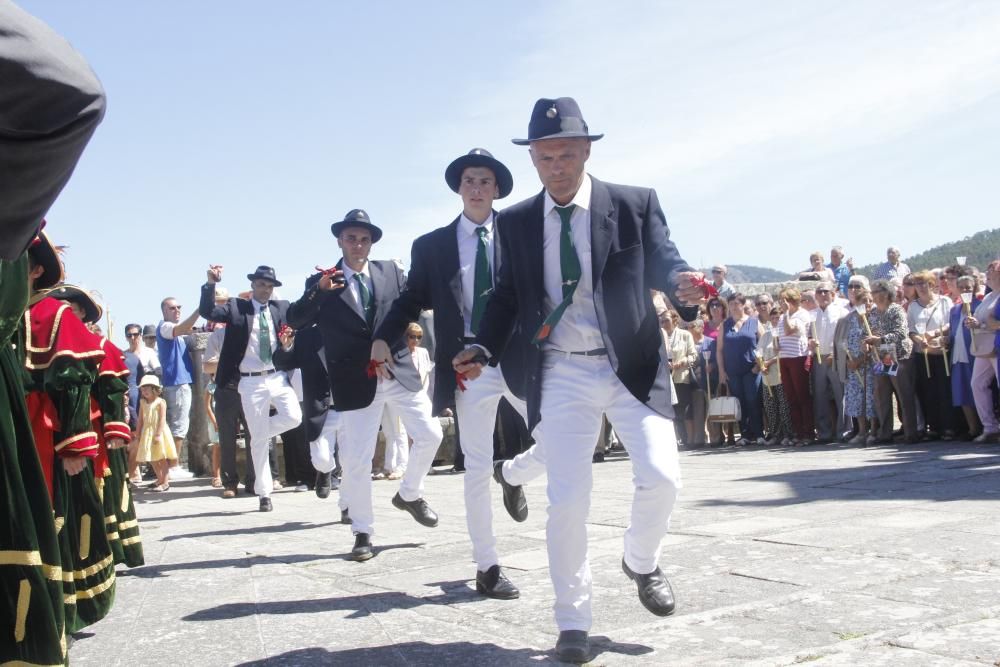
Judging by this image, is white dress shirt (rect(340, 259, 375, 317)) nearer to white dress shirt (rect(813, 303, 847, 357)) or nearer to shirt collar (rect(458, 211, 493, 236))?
shirt collar (rect(458, 211, 493, 236))

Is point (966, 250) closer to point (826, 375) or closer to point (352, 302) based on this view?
point (826, 375)

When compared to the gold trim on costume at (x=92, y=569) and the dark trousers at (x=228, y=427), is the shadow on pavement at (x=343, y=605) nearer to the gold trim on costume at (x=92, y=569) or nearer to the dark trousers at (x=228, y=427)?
the gold trim on costume at (x=92, y=569)

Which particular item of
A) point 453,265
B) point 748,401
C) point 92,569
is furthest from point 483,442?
point 748,401

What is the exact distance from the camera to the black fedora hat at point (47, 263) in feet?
12.2

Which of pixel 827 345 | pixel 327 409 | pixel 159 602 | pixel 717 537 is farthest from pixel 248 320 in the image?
pixel 827 345

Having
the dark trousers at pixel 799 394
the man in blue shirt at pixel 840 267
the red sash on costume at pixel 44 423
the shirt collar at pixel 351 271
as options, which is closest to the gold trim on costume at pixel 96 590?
the red sash on costume at pixel 44 423

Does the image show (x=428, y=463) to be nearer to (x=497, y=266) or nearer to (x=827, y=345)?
(x=497, y=266)

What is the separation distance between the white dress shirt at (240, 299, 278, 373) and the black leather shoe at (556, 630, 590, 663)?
25.8ft

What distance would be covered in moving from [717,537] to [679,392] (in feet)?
31.4

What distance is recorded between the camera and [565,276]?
4.33 metres

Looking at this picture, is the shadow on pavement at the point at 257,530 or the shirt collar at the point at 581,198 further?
the shadow on pavement at the point at 257,530

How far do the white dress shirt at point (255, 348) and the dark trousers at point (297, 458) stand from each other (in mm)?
2707

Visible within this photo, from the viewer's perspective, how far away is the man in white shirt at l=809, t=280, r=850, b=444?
13.7 metres

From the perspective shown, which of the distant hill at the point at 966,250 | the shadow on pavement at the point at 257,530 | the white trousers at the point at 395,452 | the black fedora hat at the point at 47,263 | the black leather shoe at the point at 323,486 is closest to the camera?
the black fedora hat at the point at 47,263
